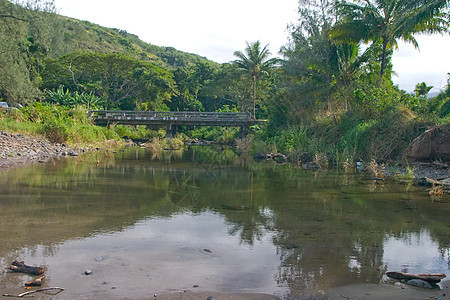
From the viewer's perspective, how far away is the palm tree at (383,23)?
65.6ft

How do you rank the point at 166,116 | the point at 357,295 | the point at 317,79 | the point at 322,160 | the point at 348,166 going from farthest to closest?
the point at 166,116
the point at 317,79
the point at 322,160
the point at 348,166
the point at 357,295

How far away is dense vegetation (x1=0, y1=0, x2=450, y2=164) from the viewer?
18.4 metres

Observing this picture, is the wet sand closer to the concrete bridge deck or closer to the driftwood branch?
the driftwood branch

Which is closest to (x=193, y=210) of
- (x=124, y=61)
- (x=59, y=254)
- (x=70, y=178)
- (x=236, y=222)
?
(x=236, y=222)

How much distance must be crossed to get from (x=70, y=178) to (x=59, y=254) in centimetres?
805

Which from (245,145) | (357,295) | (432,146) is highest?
(245,145)

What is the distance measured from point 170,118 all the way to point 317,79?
1699cm

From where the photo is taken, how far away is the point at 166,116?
39.7m

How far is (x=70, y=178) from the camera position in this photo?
1311 cm

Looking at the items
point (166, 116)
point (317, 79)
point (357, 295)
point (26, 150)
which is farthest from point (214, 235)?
point (166, 116)

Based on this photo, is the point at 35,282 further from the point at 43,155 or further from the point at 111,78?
the point at 111,78

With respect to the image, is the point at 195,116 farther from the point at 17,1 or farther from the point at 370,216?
the point at 370,216

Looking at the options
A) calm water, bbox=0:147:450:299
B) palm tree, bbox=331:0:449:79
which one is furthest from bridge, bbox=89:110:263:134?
calm water, bbox=0:147:450:299

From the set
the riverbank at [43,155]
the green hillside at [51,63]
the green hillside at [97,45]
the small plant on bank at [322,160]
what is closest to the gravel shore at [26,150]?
the riverbank at [43,155]
